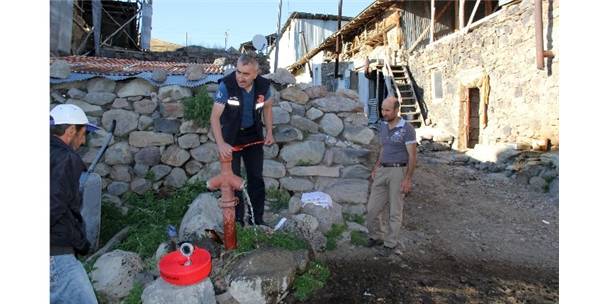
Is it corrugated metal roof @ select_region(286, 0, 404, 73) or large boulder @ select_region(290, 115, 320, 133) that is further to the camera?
corrugated metal roof @ select_region(286, 0, 404, 73)

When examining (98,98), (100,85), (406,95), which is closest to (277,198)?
(98,98)

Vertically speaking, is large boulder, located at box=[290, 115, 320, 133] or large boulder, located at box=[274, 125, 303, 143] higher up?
large boulder, located at box=[290, 115, 320, 133]

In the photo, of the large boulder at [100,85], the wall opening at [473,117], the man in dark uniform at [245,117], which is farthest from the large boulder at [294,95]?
the wall opening at [473,117]

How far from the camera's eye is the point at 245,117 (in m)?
3.89

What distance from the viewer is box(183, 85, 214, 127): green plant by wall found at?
5.20m

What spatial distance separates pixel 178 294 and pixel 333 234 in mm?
2120

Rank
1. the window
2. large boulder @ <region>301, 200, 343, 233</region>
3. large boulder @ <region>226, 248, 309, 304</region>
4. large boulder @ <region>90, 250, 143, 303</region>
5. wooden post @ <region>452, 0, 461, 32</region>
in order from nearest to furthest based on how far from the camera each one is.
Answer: large boulder @ <region>226, 248, 309, 304</region>
large boulder @ <region>90, 250, 143, 303</region>
large boulder @ <region>301, 200, 343, 233</region>
the window
wooden post @ <region>452, 0, 461, 32</region>

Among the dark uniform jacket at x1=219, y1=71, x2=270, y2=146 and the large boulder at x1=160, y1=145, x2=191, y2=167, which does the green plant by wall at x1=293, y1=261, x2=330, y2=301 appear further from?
the large boulder at x1=160, y1=145, x2=191, y2=167

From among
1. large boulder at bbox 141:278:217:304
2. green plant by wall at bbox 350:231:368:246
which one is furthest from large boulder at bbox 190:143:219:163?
large boulder at bbox 141:278:217:304

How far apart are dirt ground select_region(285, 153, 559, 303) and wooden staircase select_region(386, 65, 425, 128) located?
6.35 m

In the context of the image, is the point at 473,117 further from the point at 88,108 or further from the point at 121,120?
the point at 88,108

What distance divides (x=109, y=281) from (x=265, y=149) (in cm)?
244

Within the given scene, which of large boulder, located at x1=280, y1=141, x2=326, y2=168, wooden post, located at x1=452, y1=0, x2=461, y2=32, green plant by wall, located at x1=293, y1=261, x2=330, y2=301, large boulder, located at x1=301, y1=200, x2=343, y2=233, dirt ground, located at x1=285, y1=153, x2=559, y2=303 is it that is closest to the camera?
green plant by wall, located at x1=293, y1=261, x2=330, y2=301

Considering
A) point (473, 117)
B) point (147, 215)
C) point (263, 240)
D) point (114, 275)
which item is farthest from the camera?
point (473, 117)
